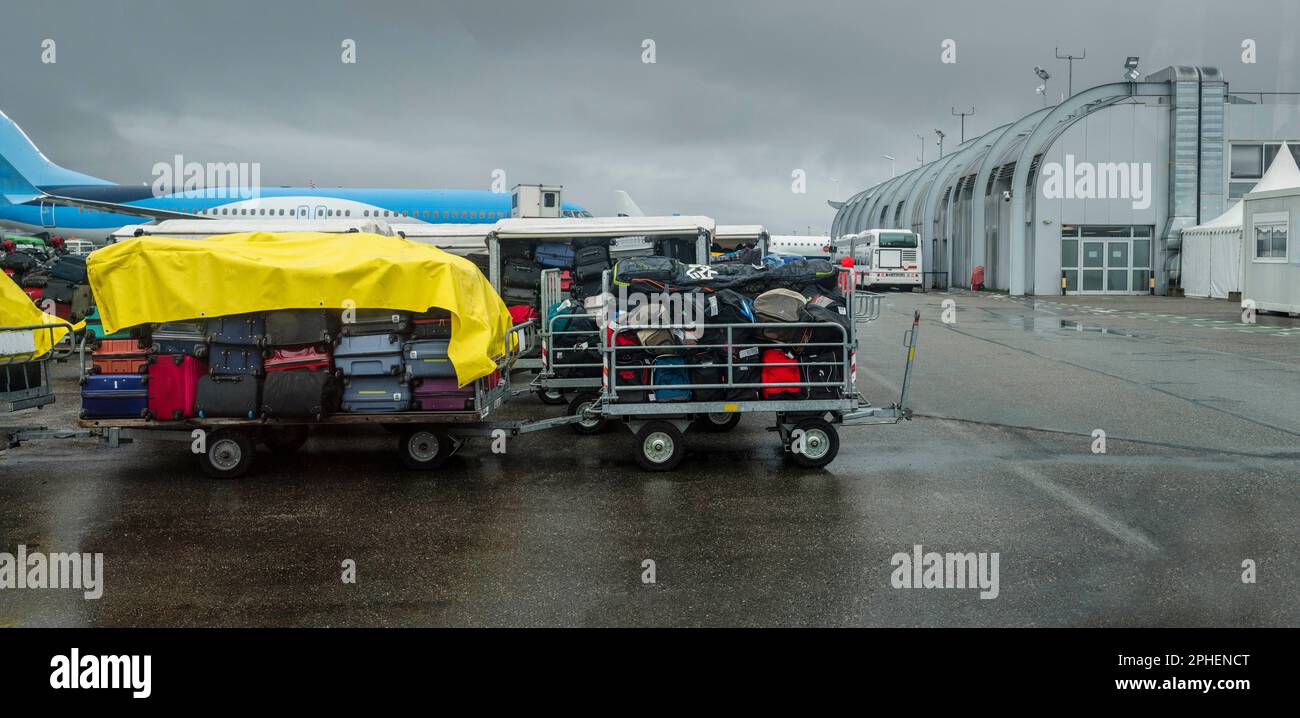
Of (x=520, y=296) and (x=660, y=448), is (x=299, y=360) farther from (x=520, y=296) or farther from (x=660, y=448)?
(x=520, y=296)

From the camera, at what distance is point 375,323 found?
9562mm

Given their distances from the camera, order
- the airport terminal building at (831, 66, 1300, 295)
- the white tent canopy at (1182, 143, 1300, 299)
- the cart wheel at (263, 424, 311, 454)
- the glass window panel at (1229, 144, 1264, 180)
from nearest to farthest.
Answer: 1. the cart wheel at (263, 424, 311, 454)
2. the white tent canopy at (1182, 143, 1300, 299)
3. the airport terminal building at (831, 66, 1300, 295)
4. the glass window panel at (1229, 144, 1264, 180)

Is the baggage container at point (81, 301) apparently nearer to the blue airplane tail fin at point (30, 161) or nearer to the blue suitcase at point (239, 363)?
the blue suitcase at point (239, 363)

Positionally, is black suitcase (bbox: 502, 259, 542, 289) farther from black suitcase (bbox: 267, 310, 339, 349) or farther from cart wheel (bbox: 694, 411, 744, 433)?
black suitcase (bbox: 267, 310, 339, 349)

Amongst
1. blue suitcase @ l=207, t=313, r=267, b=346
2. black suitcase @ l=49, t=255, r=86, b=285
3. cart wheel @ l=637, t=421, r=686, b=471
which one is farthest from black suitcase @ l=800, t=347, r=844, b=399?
black suitcase @ l=49, t=255, r=86, b=285

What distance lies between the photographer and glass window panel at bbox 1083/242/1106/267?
4791cm

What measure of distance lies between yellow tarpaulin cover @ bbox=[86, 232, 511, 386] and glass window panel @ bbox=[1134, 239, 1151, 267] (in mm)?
44814

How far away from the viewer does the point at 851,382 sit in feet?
32.7

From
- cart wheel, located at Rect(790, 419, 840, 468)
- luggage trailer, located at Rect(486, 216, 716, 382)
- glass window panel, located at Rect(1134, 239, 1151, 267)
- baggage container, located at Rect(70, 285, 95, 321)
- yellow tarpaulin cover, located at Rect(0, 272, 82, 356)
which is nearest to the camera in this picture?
cart wheel, located at Rect(790, 419, 840, 468)

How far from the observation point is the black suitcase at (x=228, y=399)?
9.43 meters

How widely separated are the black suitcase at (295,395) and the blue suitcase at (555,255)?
814 centimetres

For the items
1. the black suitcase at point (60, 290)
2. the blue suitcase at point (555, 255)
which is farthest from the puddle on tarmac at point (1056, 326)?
the black suitcase at point (60, 290)
